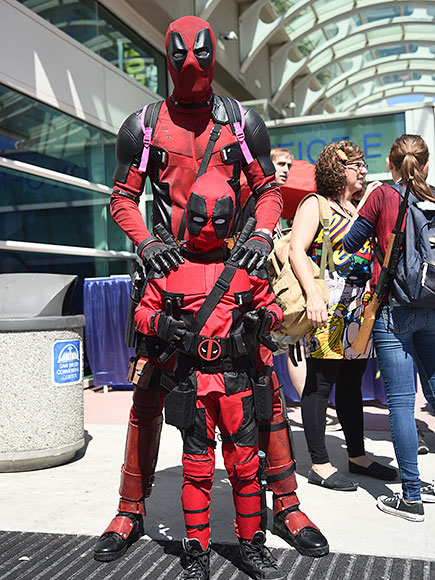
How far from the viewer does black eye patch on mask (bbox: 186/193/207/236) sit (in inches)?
98.6

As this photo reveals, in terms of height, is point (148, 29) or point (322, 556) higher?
point (148, 29)

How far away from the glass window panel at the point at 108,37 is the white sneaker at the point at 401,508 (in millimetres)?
7371

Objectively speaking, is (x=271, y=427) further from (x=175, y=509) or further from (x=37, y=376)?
(x=37, y=376)

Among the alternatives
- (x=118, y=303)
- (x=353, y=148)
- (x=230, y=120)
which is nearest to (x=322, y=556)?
(x=230, y=120)

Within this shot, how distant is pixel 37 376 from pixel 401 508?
8.01 feet

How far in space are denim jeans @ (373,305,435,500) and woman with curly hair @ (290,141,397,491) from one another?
0.44m

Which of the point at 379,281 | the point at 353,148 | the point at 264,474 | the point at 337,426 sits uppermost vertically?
the point at 353,148

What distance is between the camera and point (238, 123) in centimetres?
296

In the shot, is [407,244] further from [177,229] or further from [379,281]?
[177,229]

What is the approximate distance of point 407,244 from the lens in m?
3.16

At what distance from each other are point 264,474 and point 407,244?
51.1 inches

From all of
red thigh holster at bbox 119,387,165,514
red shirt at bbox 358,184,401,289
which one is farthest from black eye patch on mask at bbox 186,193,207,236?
red shirt at bbox 358,184,401,289

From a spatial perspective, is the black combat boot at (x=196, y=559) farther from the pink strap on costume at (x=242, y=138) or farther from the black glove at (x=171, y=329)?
the pink strap on costume at (x=242, y=138)

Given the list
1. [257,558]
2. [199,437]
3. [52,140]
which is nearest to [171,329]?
[199,437]
